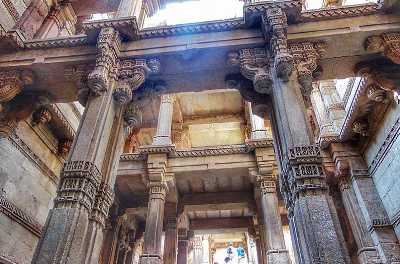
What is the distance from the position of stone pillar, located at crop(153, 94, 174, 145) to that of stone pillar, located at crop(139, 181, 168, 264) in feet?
5.00

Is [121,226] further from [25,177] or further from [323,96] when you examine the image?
[323,96]

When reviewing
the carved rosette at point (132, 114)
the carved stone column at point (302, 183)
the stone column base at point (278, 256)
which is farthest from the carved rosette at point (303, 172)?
the stone column base at point (278, 256)

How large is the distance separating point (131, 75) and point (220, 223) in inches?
359

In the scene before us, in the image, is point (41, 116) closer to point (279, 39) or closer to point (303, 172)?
point (279, 39)

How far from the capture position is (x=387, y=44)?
514 cm

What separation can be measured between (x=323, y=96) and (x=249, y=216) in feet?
18.6

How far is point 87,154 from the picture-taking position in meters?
4.35

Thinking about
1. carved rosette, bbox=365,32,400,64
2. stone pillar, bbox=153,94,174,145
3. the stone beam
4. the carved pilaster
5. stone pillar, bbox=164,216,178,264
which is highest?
stone pillar, bbox=153,94,174,145

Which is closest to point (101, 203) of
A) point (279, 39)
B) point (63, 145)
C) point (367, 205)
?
point (279, 39)

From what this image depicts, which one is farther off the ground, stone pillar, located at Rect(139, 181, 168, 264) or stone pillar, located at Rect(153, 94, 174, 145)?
stone pillar, located at Rect(153, 94, 174, 145)

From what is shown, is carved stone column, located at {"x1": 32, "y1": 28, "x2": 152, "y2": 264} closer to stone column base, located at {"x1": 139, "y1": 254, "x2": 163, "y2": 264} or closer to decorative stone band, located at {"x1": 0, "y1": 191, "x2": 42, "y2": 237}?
decorative stone band, located at {"x1": 0, "y1": 191, "x2": 42, "y2": 237}

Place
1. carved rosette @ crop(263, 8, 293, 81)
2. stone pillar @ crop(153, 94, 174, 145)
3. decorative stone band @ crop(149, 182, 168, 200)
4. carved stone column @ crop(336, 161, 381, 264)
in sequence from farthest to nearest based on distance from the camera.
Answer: stone pillar @ crop(153, 94, 174, 145)
decorative stone band @ crop(149, 182, 168, 200)
carved stone column @ crop(336, 161, 381, 264)
carved rosette @ crop(263, 8, 293, 81)

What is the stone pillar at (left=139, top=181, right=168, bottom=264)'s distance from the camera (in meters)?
7.95

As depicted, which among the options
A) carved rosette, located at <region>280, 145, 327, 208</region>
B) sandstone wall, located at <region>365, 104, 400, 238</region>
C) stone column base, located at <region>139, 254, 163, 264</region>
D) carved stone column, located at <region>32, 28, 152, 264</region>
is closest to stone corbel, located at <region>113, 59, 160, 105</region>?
carved stone column, located at <region>32, 28, 152, 264</region>
